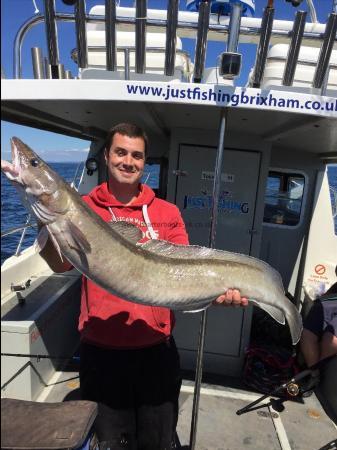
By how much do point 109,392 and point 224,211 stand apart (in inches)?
109

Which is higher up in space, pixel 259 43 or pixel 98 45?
pixel 98 45

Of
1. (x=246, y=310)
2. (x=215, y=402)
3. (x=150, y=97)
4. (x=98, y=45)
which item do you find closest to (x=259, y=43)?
(x=150, y=97)

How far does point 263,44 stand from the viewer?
271 cm

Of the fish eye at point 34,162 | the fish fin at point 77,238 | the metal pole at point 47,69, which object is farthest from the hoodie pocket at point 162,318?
the metal pole at point 47,69

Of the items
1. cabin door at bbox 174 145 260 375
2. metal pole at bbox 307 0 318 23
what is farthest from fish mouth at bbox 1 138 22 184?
metal pole at bbox 307 0 318 23

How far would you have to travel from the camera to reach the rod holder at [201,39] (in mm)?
2637

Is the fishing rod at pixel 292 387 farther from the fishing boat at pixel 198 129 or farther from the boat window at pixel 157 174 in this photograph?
the boat window at pixel 157 174

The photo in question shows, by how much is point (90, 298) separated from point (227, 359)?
3022 millimetres

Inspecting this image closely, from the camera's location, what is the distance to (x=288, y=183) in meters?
6.59

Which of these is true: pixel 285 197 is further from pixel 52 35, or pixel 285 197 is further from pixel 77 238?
pixel 77 238

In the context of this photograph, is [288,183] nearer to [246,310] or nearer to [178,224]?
[246,310]

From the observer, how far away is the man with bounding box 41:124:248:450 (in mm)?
2512

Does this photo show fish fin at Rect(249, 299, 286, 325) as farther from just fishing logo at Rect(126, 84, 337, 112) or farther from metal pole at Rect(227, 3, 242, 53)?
metal pole at Rect(227, 3, 242, 53)

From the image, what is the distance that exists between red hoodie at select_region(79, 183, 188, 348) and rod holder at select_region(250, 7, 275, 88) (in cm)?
119
